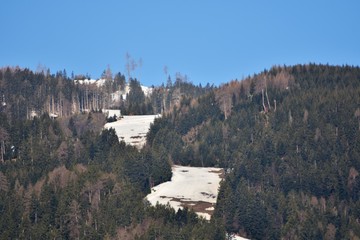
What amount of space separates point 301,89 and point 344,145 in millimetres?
52351

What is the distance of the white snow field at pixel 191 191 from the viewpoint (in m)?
126

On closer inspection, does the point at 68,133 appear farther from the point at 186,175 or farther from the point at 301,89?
the point at 301,89

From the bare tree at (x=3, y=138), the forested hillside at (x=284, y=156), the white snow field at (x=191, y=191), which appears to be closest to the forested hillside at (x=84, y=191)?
the bare tree at (x=3, y=138)

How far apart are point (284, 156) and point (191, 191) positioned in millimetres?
25103

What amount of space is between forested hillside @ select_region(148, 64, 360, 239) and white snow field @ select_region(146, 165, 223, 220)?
4.36 m

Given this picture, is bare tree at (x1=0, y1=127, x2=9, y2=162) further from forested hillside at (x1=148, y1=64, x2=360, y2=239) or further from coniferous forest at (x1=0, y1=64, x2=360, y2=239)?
forested hillside at (x1=148, y1=64, x2=360, y2=239)

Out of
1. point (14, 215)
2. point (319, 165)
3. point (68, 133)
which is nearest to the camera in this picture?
point (14, 215)

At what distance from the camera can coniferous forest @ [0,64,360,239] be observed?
10388cm

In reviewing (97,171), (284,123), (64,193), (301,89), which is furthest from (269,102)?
(64,193)

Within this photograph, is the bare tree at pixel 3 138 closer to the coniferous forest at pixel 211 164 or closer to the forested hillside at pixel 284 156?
the coniferous forest at pixel 211 164

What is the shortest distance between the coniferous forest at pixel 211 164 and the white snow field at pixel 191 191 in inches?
127

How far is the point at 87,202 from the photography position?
109562mm

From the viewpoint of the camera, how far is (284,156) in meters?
149

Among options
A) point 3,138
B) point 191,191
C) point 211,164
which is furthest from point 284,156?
point 3,138
